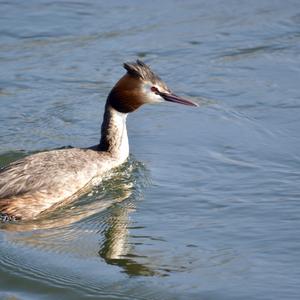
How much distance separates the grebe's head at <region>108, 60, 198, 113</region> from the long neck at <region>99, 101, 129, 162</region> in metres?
0.15

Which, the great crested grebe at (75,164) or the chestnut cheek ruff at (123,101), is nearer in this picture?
the great crested grebe at (75,164)

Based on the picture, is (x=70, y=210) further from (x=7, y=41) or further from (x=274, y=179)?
(x=7, y=41)

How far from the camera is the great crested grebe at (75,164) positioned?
28.3 ft

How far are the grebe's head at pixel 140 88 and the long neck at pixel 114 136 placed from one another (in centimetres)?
15

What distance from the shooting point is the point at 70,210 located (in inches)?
344

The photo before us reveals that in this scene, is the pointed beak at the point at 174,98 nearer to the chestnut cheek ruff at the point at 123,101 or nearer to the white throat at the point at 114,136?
the chestnut cheek ruff at the point at 123,101

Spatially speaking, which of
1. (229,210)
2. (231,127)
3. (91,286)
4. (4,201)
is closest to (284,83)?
(231,127)

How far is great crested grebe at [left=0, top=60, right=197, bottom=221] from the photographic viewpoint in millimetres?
8633

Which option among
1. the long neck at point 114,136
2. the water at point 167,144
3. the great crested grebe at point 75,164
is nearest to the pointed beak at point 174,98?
the great crested grebe at point 75,164

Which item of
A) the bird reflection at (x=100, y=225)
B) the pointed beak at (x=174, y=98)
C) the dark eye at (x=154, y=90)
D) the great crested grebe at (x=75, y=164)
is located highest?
the dark eye at (x=154, y=90)

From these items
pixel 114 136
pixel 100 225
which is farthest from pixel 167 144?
pixel 100 225

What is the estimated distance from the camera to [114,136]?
9.66 m

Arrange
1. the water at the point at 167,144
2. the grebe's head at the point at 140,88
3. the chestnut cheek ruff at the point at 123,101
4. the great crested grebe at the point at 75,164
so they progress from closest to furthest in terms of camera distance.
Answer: the water at the point at 167,144 < the great crested grebe at the point at 75,164 < the grebe's head at the point at 140,88 < the chestnut cheek ruff at the point at 123,101

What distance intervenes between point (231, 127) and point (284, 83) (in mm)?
1400
